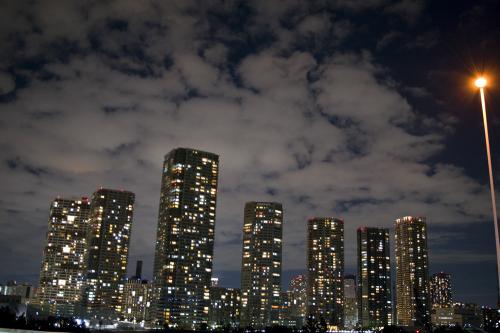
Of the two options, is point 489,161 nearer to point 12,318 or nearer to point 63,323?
point 12,318

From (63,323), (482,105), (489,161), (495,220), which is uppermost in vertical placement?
(482,105)

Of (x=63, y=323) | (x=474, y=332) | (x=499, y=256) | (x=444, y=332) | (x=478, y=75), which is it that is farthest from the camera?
(x=63, y=323)

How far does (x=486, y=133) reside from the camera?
3369cm

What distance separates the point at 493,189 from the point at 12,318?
116504 millimetres

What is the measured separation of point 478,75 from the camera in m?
33.5

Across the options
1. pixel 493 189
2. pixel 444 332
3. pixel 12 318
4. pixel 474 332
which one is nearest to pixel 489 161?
pixel 493 189

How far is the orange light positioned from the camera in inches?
1296

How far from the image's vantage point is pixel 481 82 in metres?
33.1

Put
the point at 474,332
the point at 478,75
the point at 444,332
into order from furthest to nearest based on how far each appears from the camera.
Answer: the point at 444,332, the point at 474,332, the point at 478,75

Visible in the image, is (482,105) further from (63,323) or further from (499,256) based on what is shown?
(63,323)

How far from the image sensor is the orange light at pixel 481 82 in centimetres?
3291

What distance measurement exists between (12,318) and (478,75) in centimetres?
11836

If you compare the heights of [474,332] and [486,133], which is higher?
[486,133]

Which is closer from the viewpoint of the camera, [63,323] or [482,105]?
[482,105]
